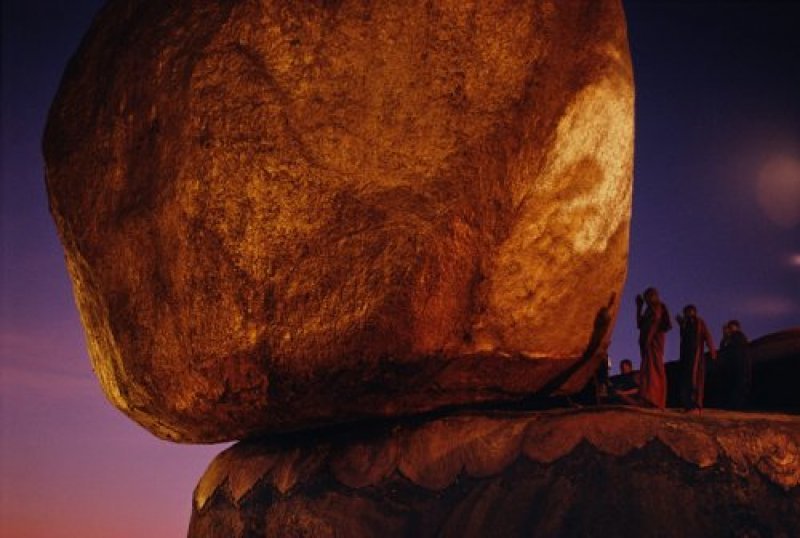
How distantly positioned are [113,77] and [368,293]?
63.7 inches

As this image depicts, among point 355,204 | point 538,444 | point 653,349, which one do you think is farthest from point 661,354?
point 355,204

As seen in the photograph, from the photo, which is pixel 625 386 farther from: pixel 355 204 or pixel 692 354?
pixel 355 204

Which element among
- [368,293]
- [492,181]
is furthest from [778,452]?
[368,293]

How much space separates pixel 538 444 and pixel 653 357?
124 centimetres

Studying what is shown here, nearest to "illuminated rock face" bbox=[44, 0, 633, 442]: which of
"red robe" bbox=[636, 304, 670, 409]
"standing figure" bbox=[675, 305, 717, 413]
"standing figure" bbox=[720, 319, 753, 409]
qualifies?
"red robe" bbox=[636, 304, 670, 409]

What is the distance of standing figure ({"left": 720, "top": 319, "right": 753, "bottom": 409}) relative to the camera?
15.8 feet

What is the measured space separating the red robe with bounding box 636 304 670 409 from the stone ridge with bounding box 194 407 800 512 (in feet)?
2.21

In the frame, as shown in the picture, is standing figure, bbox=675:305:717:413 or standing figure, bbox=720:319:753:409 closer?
standing figure, bbox=675:305:717:413

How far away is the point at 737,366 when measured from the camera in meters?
4.86

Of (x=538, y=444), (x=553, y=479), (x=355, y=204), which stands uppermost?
(x=355, y=204)

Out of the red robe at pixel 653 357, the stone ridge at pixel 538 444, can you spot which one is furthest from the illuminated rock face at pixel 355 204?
the red robe at pixel 653 357

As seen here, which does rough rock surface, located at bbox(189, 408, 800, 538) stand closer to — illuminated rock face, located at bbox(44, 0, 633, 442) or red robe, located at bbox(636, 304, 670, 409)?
illuminated rock face, located at bbox(44, 0, 633, 442)

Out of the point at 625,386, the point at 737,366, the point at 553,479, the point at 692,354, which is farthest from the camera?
the point at 625,386

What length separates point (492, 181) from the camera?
285 centimetres
